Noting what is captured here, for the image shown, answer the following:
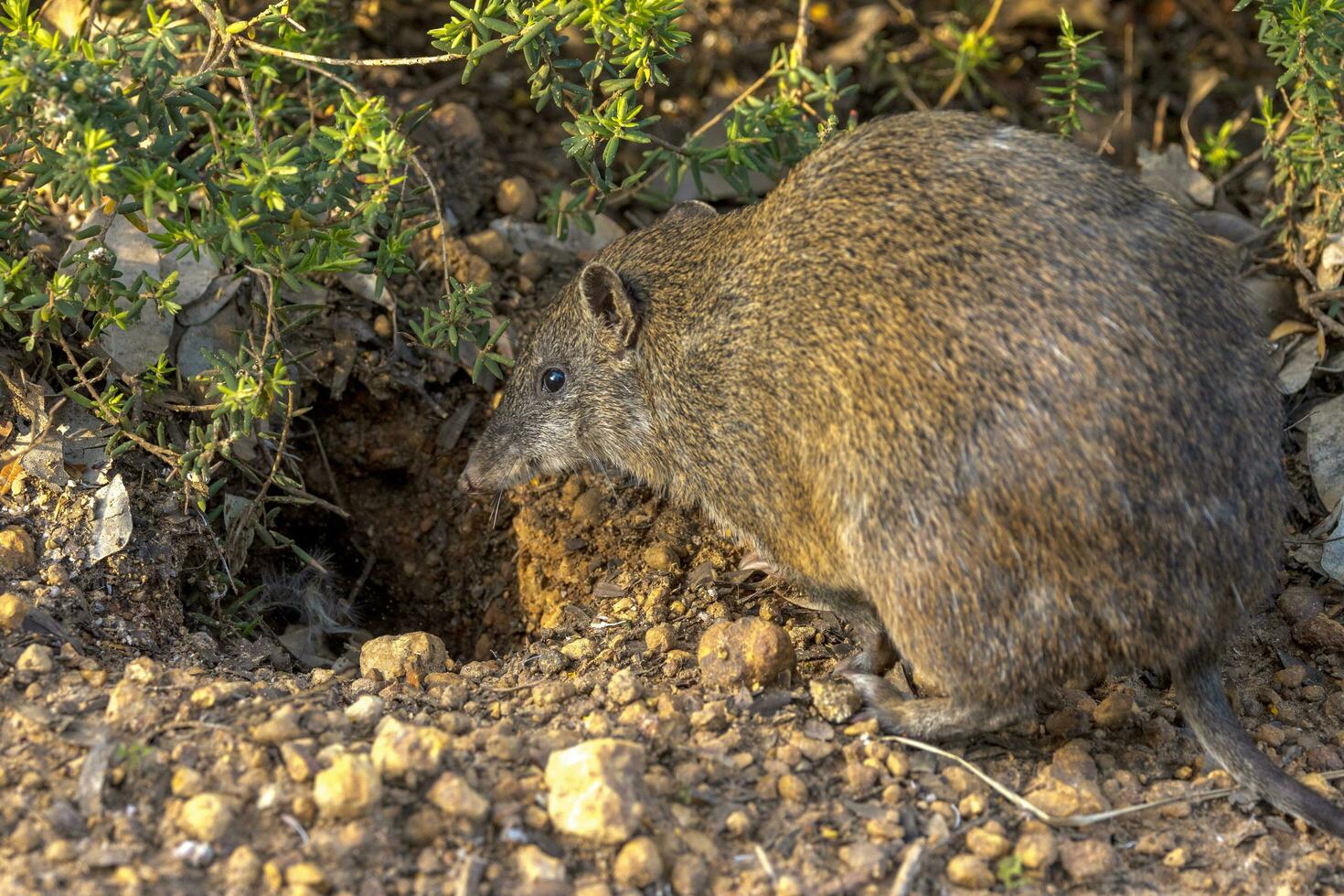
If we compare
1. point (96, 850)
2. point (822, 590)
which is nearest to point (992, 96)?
point (822, 590)

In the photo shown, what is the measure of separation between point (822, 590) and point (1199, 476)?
156 cm

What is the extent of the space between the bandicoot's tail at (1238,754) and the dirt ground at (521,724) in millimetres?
117

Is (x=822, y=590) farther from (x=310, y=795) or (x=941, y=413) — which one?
(x=310, y=795)

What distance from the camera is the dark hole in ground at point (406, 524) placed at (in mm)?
6328

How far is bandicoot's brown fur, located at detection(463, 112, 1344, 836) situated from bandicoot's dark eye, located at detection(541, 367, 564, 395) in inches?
36.8

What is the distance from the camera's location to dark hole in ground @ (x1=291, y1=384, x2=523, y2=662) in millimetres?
6328

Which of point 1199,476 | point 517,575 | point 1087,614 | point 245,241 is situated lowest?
point 517,575

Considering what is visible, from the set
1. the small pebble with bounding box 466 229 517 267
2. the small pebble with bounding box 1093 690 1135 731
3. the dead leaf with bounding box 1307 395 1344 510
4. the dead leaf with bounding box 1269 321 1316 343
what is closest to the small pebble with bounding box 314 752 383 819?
the small pebble with bounding box 1093 690 1135 731

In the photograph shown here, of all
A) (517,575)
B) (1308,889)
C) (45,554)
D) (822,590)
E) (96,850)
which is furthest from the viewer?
(517,575)

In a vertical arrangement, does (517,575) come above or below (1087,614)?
below

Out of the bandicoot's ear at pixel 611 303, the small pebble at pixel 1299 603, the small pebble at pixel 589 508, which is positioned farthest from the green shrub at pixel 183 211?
the small pebble at pixel 1299 603

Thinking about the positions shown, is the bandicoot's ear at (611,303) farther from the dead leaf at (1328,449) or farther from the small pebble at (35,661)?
the dead leaf at (1328,449)

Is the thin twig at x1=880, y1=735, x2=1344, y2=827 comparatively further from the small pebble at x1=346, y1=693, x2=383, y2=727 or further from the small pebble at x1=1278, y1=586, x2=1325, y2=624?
the small pebble at x1=346, y1=693, x2=383, y2=727

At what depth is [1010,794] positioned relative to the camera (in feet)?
13.9
